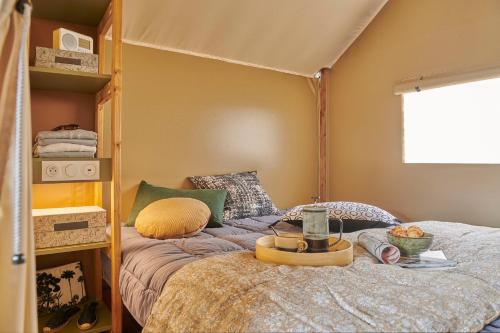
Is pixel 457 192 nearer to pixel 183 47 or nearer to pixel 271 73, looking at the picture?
pixel 271 73

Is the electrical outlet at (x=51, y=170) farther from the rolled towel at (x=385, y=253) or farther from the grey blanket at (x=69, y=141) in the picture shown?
the rolled towel at (x=385, y=253)

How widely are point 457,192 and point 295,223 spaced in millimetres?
1310

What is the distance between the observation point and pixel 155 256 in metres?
1.69

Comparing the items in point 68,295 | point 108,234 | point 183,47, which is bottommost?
point 68,295

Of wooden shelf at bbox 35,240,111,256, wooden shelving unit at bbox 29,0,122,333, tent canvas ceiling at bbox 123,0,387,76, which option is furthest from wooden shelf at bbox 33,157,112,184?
tent canvas ceiling at bbox 123,0,387,76

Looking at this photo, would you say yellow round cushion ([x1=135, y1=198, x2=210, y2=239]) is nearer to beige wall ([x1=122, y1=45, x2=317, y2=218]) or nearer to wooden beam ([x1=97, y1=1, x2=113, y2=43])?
beige wall ([x1=122, y1=45, x2=317, y2=218])

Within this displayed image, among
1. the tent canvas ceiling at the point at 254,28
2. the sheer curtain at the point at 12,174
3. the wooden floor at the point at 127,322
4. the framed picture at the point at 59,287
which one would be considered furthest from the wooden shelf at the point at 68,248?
the tent canvas ceiling at the point at 254,28

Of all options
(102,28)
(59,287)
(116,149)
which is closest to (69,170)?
(116,149)

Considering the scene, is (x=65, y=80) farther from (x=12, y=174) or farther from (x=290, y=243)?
(x=290, y=243)

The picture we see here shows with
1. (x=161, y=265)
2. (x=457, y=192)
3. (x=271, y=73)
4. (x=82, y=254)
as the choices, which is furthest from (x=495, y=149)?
(x=82, y=254)

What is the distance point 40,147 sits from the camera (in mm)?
1639

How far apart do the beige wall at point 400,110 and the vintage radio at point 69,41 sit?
2.48 m

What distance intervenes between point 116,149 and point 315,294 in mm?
1161

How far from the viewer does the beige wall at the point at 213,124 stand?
280cm
